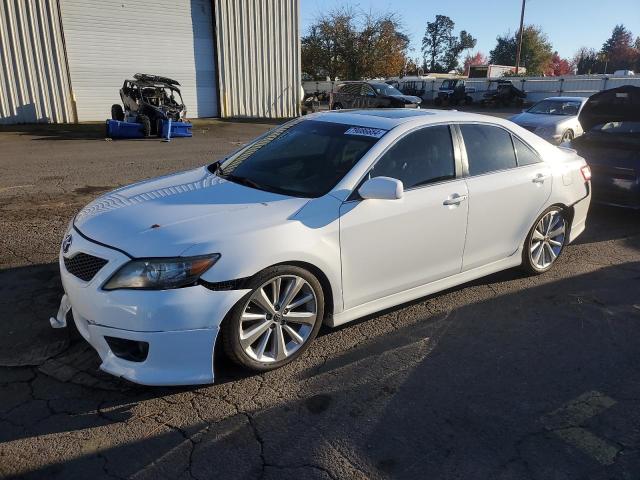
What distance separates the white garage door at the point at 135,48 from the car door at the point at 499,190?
59.3ft

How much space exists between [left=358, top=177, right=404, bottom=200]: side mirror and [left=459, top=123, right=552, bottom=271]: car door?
962 millimetres

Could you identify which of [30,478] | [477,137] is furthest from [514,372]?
[30,478]

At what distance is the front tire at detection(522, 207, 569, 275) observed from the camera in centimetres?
478

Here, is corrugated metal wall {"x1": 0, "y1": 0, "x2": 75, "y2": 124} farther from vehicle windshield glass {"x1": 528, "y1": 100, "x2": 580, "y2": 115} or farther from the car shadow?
the car shadow

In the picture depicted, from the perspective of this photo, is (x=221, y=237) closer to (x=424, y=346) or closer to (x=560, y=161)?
(x=424, y=346)

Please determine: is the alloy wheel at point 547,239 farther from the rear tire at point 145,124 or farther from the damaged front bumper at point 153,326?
the rear tire at point 145,124

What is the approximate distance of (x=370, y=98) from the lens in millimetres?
24656

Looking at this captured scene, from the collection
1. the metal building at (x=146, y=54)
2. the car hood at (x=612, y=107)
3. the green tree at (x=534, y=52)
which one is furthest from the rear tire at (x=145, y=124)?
the green tree at (x=534, y=52)

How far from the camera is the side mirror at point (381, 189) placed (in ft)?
11.0

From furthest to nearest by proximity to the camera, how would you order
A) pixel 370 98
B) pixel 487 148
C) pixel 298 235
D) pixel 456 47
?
pixel 456 47 → pixel 370 98 → pixel 487 148 → pixel 298 235

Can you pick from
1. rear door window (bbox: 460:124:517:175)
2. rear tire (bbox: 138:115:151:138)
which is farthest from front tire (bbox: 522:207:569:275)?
rear tire (bbox: 138:115:151:138)

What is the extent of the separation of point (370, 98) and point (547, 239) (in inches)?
819

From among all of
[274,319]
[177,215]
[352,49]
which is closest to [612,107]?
[274,319]

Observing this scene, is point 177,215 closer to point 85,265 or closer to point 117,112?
point 85,265
